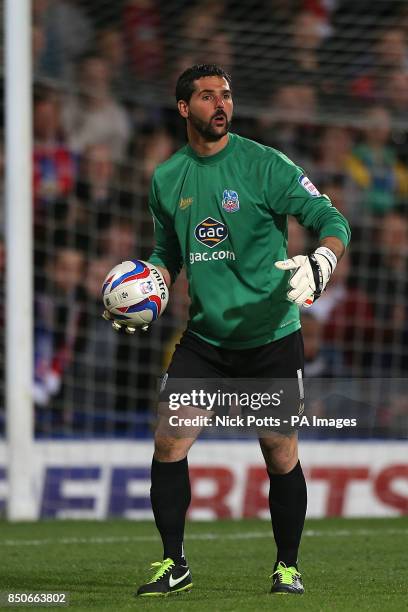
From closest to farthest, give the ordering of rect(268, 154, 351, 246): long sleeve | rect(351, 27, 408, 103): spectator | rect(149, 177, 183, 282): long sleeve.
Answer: rect(268, 154, 351, 246): long sleeve < rect(149, 177, 183, 282): long sleeve < rect(351, 27, 408, 103): spectator

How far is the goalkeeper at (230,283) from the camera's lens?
5.33 meters

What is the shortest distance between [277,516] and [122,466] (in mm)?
4249

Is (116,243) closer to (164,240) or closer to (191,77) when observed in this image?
(164,240)

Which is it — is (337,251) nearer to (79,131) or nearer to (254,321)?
(254,321)

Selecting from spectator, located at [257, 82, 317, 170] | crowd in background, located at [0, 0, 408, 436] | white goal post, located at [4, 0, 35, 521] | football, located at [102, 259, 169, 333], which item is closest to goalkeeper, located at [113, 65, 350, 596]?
football, located at [102, 259, 169, 333]

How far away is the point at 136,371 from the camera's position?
1076 centimetres

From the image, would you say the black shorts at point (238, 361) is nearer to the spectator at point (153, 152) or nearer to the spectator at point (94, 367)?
the spectator at point (94, 367)

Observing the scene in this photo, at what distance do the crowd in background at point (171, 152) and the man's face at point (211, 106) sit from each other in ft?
16.3

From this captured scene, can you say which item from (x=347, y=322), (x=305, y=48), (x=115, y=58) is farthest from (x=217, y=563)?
(x=305, y=48)

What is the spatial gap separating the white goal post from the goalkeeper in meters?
3.90

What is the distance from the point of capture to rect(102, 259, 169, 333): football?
539cm

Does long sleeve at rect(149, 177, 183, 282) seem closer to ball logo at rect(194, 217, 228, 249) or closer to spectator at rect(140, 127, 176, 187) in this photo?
ball logo at rect(194, 217, 228, 249)

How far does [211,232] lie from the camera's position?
5.36 metres

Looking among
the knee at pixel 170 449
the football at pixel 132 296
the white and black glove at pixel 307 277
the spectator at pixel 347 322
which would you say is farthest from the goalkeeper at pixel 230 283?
the spectator at pixel 347 322
